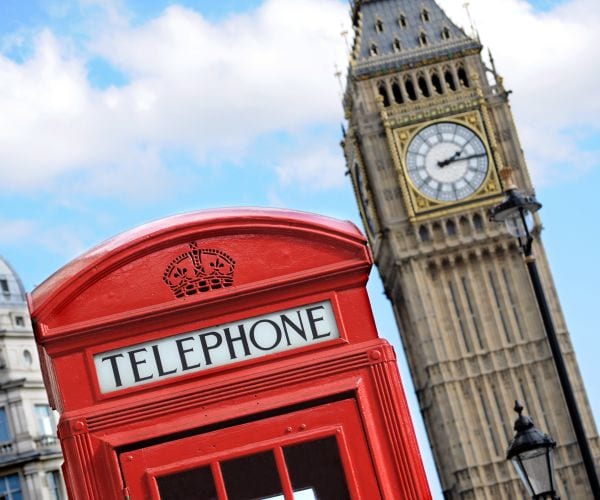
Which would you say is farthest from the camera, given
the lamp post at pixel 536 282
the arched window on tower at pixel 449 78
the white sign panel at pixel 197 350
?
the arched window on tower at pixel 449 78

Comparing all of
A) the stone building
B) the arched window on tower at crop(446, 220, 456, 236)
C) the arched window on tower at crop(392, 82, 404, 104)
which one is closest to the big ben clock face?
the arched window on tower at crop(446, 220, 456, 236)

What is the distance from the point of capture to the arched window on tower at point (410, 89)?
55.2 m

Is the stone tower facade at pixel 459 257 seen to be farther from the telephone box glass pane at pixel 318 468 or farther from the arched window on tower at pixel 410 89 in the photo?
the telephone box glass pane at pixel 318 468

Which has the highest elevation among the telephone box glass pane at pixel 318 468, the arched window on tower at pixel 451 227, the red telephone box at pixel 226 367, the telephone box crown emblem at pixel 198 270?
the arched window on tower at pixel 451 227

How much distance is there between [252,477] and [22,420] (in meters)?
33.2

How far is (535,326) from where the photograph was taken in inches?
2103

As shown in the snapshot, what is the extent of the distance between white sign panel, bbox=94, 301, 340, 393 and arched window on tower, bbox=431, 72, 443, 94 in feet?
162

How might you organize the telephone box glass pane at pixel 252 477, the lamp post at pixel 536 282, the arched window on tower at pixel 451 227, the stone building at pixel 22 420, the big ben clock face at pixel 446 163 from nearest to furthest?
the telephone box glass pane at pixel 252 477 → the lamp post at pixel 536 282 → the stone building at pixel 22 420 → the big ben clock face at pixel 446 163 → the arched window on tower at pixel 451 227

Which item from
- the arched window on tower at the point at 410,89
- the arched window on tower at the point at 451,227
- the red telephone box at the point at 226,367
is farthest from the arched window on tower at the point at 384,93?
the red telephone box at the point at 226,367

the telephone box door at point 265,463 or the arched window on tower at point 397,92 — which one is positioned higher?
the arched window on tower at point 397,92

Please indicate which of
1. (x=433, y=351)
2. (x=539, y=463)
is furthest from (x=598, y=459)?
(x=539, y=463)

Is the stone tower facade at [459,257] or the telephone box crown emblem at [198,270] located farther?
the stone tower facade at [459,257]

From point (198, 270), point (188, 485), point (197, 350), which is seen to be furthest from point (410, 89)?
point (188, 485)

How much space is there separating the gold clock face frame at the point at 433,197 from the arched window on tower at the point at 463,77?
5.80ft
